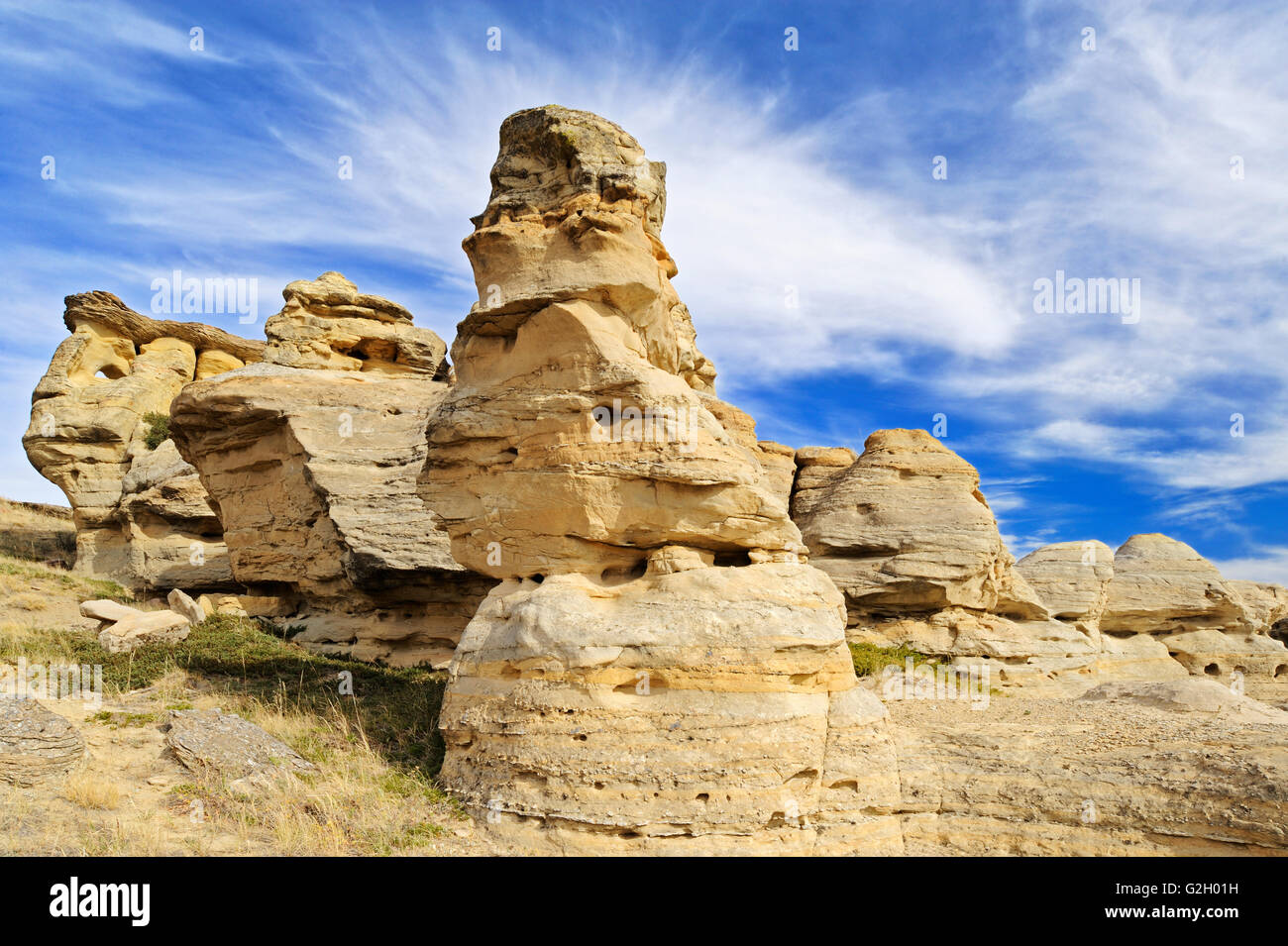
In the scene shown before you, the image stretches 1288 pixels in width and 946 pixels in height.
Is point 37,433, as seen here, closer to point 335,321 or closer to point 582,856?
point 335,321

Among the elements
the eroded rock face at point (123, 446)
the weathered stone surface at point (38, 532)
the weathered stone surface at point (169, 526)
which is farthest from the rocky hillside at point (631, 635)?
the weathered stone surface at point (38, 532)

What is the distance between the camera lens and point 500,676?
311 inches

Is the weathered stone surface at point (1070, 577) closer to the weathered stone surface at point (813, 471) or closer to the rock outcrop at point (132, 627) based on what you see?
the weathered stone surface at point (813, 471)

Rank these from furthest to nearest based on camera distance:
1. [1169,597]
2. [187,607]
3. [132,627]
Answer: [1169,597], [187,607], [132,627]

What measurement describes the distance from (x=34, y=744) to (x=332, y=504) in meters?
8.79

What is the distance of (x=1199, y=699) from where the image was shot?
349 inches

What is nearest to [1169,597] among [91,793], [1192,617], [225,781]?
[1192,617]

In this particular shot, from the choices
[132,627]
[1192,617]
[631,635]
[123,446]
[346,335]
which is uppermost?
[346,335]

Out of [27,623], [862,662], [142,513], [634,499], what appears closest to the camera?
[634,499]

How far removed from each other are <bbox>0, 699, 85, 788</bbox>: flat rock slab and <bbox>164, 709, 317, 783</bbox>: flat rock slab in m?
0.87

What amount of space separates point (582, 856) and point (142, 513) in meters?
18.6

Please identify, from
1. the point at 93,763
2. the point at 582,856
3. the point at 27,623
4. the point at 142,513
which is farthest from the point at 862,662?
the point at 142,513

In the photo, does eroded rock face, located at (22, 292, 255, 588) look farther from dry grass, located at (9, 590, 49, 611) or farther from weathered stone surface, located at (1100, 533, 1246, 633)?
weathered stone surface, located at (1100, 533, 1246, 633)

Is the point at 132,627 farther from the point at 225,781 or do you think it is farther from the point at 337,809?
the point at 337,809
